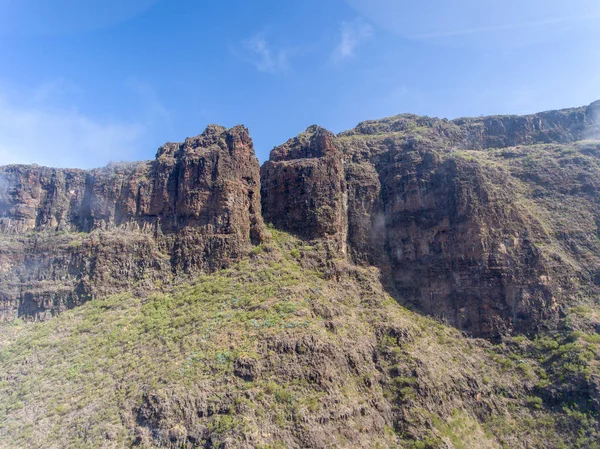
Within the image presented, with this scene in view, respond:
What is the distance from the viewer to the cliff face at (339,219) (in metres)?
44.8

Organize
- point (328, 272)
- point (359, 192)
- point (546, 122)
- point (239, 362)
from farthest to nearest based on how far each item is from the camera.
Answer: point (546, 122) → point (359, 192) → point (328, 272) → point (239, 362)

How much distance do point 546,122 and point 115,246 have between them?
63283mm

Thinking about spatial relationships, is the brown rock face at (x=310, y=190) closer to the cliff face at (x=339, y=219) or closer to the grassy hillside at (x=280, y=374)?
the cliff face at (x=339, y=219)

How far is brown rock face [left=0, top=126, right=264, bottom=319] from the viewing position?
45.5 m

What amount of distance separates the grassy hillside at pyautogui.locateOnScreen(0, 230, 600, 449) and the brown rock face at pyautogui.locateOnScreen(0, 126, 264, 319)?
2.69 metres

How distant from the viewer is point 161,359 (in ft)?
116

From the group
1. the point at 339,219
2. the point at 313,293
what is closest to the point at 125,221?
the point at 313,293

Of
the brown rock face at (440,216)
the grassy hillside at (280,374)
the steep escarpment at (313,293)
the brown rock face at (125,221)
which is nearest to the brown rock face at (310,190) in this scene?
the brown rock face at (440,216)

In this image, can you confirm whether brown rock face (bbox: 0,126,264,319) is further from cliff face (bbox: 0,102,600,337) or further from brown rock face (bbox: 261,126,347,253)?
brown rock face (bbox: 261,126,347,253)

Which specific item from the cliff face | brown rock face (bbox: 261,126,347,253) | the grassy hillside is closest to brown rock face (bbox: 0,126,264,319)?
the cliff face

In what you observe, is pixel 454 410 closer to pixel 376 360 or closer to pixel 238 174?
pixel 376 360

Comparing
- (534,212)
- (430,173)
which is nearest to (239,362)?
(430,173)

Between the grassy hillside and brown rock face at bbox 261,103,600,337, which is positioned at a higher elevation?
brown rock face at bbox 261,103,600,337

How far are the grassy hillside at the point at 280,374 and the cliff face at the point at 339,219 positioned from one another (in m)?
3.11
